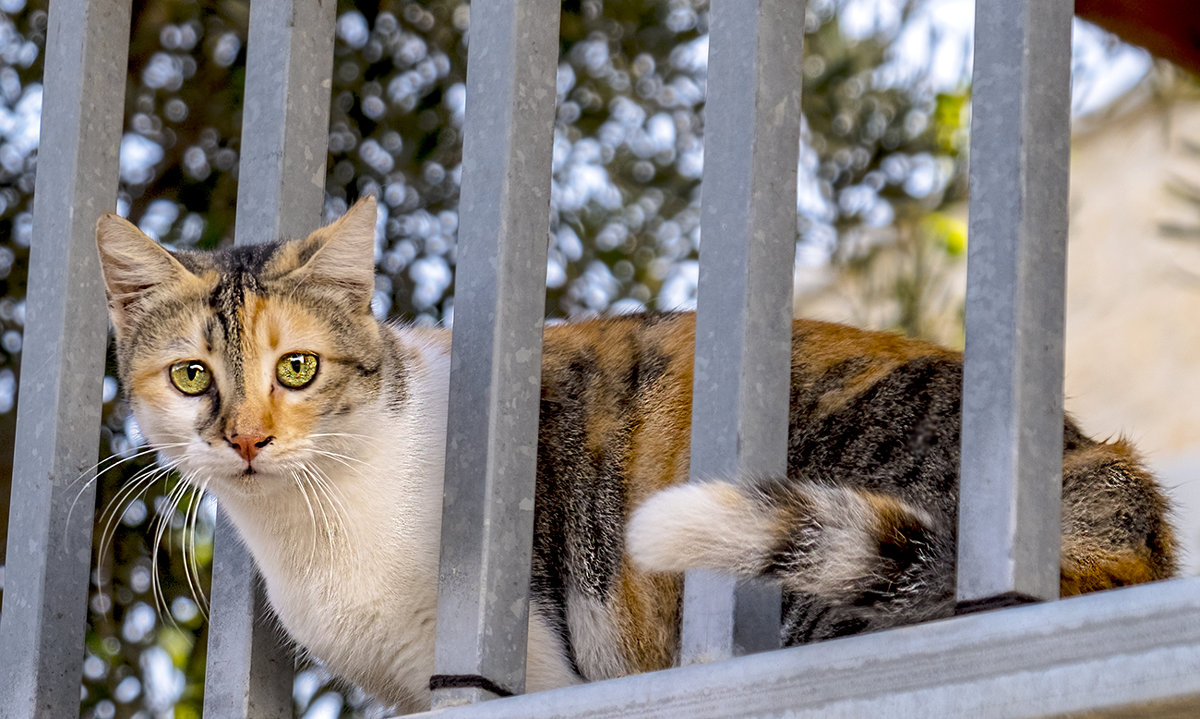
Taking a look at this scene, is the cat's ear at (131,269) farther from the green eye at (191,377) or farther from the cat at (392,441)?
the green eye at (191,377)

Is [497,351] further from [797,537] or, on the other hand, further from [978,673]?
[978,673]

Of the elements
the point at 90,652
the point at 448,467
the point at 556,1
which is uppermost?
the point at 556,1

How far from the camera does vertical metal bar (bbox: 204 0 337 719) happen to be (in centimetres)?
171

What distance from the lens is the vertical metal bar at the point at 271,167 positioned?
1.71m

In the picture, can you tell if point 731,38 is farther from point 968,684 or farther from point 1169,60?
point 1169,60

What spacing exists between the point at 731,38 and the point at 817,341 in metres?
0.89

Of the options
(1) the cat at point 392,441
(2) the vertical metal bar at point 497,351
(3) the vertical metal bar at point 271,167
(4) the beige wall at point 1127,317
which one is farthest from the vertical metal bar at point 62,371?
(4) the beige wall at point 1127,317

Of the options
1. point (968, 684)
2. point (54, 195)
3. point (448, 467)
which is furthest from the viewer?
point (54, 195)

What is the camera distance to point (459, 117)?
3375 mm

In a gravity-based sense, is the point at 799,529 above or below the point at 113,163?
below

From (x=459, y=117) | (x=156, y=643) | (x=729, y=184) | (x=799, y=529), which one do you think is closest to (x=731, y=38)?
(x=729, y=184)

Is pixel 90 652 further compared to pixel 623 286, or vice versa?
pixel 623 286

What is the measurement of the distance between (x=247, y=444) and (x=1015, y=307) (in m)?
1.25

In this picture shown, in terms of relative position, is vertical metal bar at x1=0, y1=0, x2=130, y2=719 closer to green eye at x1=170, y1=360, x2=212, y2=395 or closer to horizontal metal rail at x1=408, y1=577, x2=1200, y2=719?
green eye at x1=170, y1=360, x2=212, y2=395
